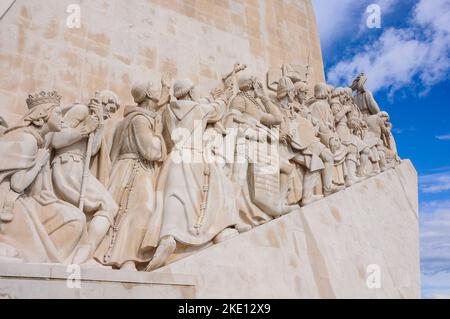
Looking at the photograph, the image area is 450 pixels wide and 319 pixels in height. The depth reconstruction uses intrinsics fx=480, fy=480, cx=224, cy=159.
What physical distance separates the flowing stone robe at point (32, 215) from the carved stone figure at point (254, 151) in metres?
2.11

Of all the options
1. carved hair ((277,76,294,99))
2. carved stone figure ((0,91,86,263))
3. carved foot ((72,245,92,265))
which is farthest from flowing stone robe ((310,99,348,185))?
carved stone figure ((0,91,86,263))

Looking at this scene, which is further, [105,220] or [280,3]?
[280,3]

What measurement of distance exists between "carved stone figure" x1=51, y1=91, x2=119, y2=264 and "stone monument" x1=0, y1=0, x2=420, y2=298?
1 centimetres

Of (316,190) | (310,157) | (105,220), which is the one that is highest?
(310,157)

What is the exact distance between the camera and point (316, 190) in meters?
7.05

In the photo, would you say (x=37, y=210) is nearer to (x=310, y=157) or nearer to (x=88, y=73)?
(x=88, y=73)

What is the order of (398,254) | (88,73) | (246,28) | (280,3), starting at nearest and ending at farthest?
(88,73), (398,254), (246,28), (280,3)

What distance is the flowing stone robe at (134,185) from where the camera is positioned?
4727 millimetres

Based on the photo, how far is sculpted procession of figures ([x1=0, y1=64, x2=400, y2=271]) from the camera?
4.35 meters

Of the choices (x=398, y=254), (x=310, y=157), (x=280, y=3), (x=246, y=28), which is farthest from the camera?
(x=280, y=3)

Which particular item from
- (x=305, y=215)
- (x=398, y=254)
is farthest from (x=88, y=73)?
(x=398, y=254)

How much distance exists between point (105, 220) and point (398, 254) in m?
4.86

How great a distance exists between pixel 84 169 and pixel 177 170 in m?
1.00

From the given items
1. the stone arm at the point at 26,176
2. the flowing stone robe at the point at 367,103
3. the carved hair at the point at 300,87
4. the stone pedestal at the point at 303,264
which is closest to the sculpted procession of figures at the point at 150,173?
the stone arm at the point at 26,176
